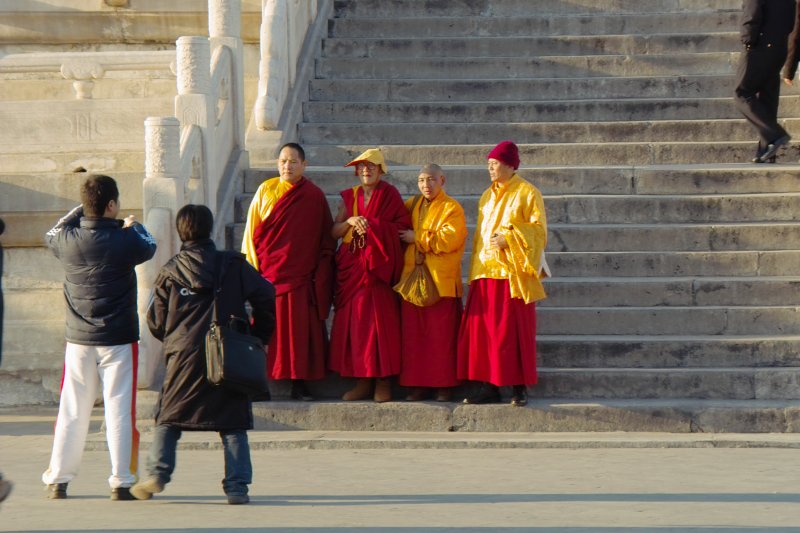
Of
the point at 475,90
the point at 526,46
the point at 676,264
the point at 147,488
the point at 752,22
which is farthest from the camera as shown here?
the point at 526,46

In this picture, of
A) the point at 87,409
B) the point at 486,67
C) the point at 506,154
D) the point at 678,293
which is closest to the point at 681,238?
the point at 678,293

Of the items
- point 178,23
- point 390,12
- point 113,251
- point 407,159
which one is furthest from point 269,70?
point 113,251

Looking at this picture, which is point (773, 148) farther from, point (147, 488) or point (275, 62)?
point (147, 488)

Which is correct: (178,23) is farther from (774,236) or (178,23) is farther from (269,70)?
(774,236)

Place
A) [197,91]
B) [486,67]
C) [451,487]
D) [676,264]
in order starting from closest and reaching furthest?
[451,487], [676,264], [197,91], [486,67]

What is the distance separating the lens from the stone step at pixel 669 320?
10570 millimetres

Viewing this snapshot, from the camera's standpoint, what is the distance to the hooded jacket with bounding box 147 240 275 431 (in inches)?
307

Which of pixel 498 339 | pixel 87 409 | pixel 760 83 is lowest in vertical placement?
pixel 87 409

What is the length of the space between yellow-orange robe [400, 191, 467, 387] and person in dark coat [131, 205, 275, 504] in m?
2.24

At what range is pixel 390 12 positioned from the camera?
49.4 feet

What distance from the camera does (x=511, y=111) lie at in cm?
1341

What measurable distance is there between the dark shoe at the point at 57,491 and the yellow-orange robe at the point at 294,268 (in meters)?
2.38

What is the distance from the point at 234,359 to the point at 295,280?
8.19ft

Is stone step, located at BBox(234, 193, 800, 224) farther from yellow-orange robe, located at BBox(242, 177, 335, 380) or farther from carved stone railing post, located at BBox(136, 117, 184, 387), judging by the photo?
carved stone railing post, located at BBox(136, 117, 184, 387)
